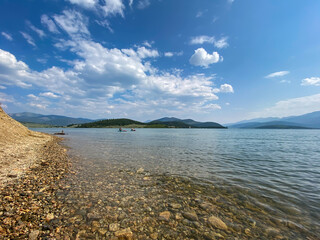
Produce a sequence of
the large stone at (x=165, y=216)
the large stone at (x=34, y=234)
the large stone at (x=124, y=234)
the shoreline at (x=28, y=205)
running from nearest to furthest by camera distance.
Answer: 1. the large stone at (x=34, y=234)
2. the shoreline at (x=28, y=205)
3. the large stone at (x=124, y=234)
4. the large stone at (x=165, y=216)

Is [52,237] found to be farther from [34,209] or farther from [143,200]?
[143,200]

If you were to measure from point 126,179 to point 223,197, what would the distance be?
689cm

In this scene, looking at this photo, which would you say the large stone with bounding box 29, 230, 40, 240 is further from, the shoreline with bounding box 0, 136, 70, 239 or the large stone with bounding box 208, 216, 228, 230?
the large stone with bounding box 208, 216, 228, 230

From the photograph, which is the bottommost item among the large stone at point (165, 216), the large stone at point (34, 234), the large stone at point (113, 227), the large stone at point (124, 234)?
the large stone at point (165, 216)

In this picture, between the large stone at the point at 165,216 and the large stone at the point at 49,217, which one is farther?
the large stone at the point at 165,216

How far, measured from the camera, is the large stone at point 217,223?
5.93 metres

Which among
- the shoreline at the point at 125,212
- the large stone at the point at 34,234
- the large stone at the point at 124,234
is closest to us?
the large stone at the point at 34,234

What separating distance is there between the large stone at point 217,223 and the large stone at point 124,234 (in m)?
3.46

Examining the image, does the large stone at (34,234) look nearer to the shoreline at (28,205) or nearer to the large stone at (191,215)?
the shoreline at (28,205)

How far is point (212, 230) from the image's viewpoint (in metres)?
5.70

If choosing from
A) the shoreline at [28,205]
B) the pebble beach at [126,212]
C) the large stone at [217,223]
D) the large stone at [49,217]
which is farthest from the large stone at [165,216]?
the large stone at [49,217]

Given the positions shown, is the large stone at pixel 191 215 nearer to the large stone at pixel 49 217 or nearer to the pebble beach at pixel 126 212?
the pebble beach at pixel 126 212

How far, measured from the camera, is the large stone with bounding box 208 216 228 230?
593cm

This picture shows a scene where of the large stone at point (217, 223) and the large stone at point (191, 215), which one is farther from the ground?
the large stone at point (191, 215)
